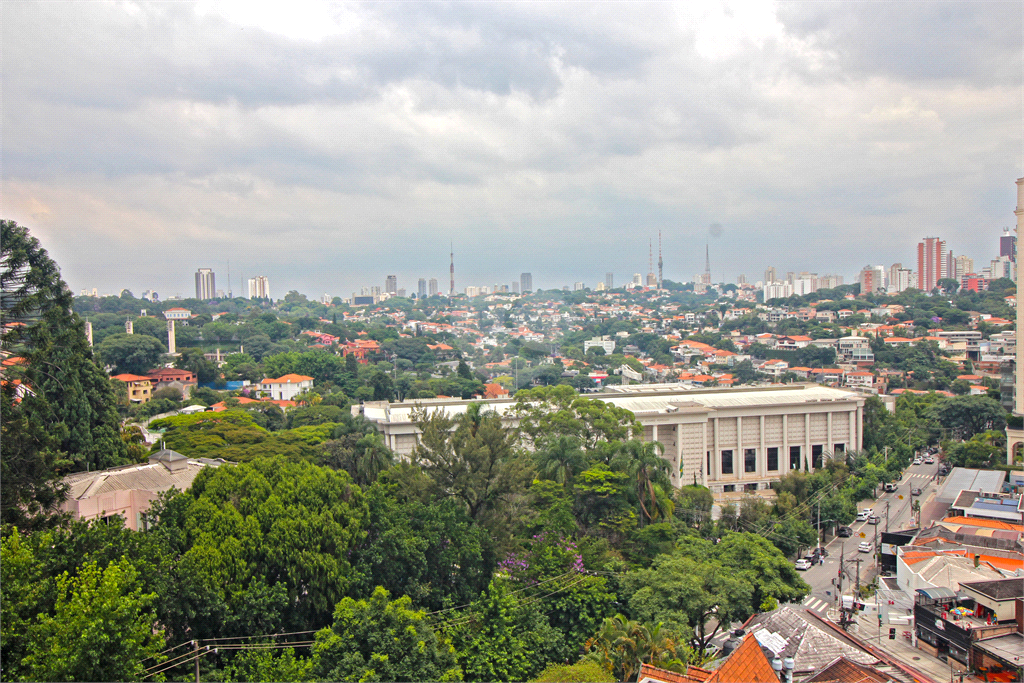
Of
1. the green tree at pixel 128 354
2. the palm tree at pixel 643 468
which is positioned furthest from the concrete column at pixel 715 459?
the green tree at pixel 128 354

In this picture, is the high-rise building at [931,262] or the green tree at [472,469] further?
the high-rise building at [931,262]

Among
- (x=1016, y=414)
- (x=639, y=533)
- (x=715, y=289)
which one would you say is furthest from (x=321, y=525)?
(x=715, y=289)

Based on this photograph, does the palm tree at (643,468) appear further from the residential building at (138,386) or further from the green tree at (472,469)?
the residential building at (138,386)

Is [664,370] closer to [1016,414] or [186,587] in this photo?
[1016,414]

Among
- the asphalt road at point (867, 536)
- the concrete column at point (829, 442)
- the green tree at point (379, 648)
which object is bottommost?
the asphalt road at point (867, 536)

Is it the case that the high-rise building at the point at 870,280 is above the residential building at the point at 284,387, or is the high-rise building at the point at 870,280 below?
above

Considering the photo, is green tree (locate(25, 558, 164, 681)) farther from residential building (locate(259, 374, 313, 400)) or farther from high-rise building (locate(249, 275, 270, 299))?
high-rise building (locate(249, 275, 270, 299))
